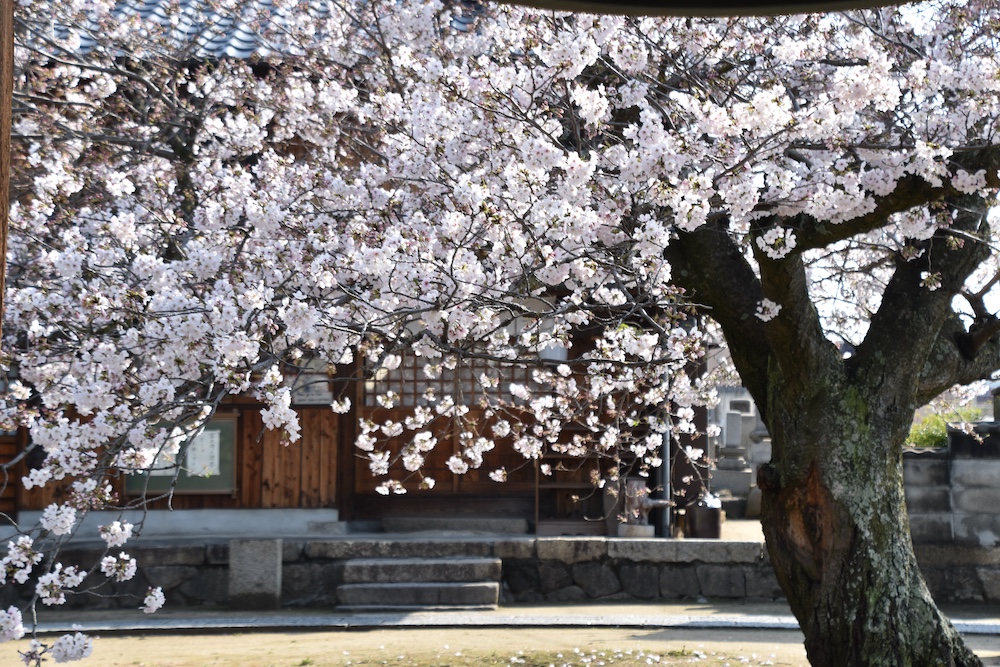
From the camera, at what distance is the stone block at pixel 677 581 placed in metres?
10.9

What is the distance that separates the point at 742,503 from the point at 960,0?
967cm

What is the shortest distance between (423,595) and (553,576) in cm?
142

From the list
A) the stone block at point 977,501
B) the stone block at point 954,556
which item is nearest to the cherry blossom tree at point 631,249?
the stone block at point 977,501

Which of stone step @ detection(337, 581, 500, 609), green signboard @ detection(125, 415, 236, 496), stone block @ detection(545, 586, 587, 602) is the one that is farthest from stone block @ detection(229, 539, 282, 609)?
stone block @ detection(545, 586, 587, 602)

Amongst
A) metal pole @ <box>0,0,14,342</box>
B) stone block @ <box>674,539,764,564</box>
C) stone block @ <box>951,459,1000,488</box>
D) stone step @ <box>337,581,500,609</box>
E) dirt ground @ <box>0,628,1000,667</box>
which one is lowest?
dirt ground @ <box>0,628,1000,667</box>

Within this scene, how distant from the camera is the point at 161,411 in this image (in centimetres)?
562

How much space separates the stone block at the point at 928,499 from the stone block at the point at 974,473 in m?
0.15

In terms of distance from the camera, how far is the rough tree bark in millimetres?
5496

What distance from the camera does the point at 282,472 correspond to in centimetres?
1181

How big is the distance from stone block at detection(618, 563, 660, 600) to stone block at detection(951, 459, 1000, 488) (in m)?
3.19

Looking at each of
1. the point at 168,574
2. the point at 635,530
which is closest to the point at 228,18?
the point at 168,574

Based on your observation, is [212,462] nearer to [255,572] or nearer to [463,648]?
[255,572]

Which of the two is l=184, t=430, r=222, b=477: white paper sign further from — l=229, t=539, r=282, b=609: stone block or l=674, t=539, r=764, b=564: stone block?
l=674, t=539, r=764, b=564: stone block

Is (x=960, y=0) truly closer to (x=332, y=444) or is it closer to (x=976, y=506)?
(x=976, y=506)
